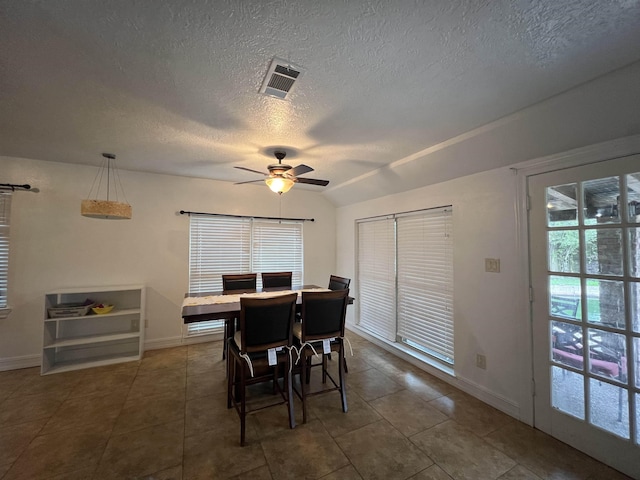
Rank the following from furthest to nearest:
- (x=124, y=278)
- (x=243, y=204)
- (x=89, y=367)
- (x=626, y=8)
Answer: (x=243, y=204) < (x=124, y=278) < (x=89, y=367) < (x=626, y=8)

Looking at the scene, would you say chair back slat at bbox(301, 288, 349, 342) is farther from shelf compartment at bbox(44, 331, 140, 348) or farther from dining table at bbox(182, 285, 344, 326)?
shelf compartment at bbox(44, 331, 140, 348)

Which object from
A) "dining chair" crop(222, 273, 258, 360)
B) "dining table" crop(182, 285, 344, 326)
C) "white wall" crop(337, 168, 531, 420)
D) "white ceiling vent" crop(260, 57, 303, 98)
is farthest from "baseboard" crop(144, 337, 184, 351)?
"white ceiling vent" crop(260, 57, 303, 98)

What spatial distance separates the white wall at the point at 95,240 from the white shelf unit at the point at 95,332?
175mm

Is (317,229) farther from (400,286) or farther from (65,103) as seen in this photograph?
(65,103)

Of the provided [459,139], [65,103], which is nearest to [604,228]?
[459,139]

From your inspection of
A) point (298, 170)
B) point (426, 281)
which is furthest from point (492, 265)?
point (298, 170)

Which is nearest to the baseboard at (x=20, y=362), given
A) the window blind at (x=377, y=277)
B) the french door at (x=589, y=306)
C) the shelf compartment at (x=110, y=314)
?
the shelf compartment at (x=110, y=314)

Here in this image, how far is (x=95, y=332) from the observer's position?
331 centimetres

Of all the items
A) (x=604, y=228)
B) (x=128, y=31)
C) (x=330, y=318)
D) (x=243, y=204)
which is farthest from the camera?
(x=243, y=204)

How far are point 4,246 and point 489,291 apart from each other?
5.39 m

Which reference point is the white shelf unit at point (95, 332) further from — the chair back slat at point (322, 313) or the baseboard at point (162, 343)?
the chair back slat at point (322, 313)

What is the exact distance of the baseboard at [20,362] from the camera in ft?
9.72

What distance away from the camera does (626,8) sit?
1056 millimetres

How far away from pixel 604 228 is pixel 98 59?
3.33m
